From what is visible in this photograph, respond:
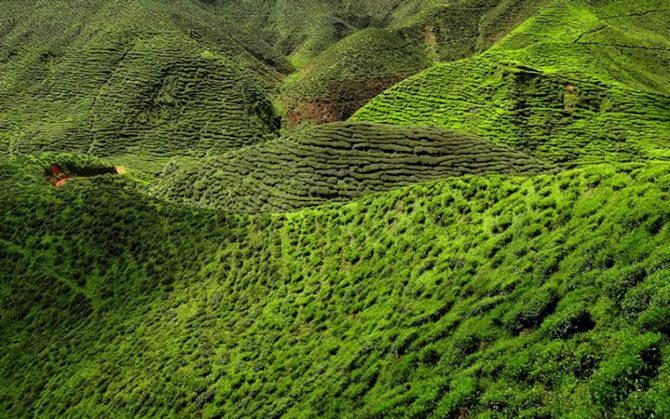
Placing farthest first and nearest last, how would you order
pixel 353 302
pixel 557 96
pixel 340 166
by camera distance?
pixel 557 96 → pixel 340 166 → pixel 353 302

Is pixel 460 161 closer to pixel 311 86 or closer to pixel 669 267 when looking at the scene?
pixel 669 267

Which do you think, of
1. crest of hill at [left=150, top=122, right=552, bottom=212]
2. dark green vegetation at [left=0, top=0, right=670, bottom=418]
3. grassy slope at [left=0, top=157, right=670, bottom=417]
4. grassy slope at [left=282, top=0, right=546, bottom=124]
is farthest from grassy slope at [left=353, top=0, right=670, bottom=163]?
grassy slope at [left=0, top=157, right=670, bottom=417]

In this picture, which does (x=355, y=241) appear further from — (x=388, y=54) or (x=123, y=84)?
(x=388, y=54)

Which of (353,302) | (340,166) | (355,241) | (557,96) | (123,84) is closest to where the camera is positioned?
(353,302)

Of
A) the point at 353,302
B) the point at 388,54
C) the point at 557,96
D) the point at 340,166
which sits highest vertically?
the point at 388,54

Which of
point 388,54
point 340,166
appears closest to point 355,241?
point 340,166

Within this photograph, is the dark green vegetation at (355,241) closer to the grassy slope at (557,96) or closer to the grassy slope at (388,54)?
the grassy slope at (557,96)
